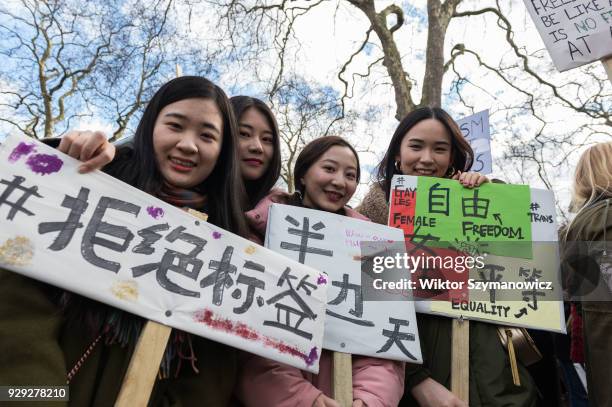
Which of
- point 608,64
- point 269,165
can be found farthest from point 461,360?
point 608,64

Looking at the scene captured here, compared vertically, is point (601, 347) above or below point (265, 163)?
below

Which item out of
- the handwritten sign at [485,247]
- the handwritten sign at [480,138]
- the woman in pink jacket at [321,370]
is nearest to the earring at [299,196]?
the woman in pink jacket at [321,370]

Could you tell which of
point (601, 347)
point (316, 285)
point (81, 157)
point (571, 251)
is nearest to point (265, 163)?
point (316, 285)

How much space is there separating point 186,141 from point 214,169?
0.72 ft

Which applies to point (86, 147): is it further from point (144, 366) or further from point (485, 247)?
point (485, 247)

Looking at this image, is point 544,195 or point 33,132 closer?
point 544,195

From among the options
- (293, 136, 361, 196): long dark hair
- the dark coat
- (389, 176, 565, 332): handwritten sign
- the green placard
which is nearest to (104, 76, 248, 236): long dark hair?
(293, 136, 361, 196): long dark hair

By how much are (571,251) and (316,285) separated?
132 centimetres

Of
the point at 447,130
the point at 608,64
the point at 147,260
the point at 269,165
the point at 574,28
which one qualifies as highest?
the point at 574,28

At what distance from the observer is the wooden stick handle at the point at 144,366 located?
106 cm

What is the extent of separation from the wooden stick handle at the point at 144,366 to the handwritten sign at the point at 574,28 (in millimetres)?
2523

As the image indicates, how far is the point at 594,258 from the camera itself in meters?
1.85

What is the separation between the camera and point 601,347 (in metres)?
1.71

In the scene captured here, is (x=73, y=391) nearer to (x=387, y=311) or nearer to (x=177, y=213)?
(x=177, y=213)
